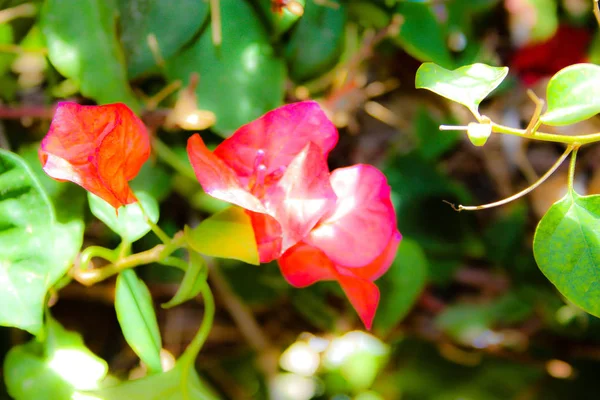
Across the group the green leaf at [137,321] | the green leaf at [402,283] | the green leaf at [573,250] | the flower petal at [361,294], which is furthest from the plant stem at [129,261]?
the green leaf at [402,283]

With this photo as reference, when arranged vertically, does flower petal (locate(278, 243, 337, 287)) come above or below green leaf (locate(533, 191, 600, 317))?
below

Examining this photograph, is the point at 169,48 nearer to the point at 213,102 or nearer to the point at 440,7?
the point at 213,102

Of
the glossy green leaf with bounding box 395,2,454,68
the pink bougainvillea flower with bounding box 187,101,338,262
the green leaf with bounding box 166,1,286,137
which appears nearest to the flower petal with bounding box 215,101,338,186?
the pink bougainvillea flower with bounding box 187,101,338,262

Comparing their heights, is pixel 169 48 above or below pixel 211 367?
above

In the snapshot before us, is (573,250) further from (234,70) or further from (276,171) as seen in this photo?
(234,70)

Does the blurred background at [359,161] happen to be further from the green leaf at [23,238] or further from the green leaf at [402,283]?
the green leaf at [23,238]

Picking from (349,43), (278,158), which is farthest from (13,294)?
(349,43)

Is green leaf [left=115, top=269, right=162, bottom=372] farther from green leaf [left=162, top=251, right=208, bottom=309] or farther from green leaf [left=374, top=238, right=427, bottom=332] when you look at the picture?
green leaf [left=374, top=238, right=427, bottom=332]
